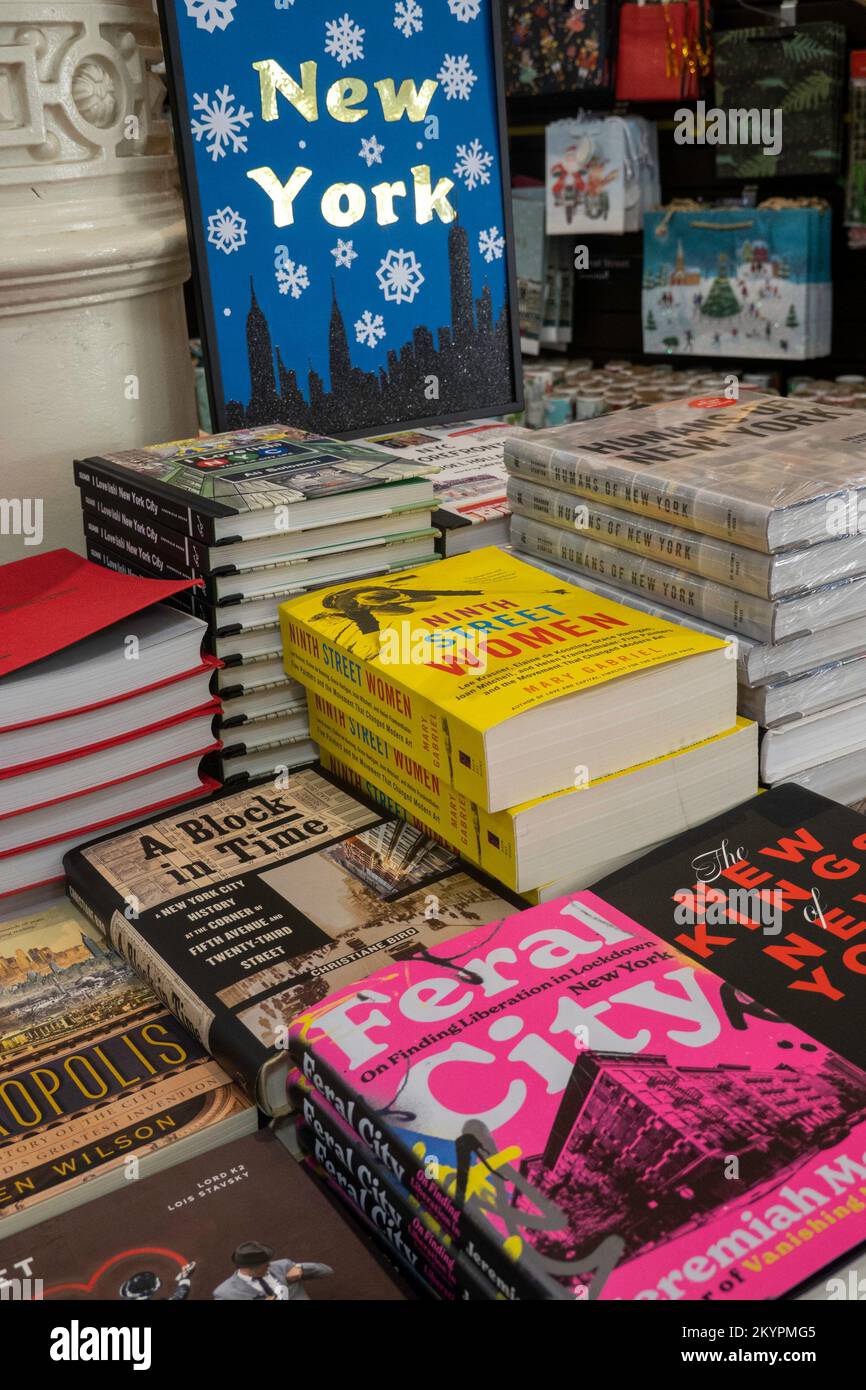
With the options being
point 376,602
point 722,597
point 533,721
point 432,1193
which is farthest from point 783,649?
point 432,1193

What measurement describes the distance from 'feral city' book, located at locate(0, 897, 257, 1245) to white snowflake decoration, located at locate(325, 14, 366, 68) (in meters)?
1.22

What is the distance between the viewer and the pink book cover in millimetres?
652

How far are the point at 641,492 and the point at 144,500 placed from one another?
1.66 ft

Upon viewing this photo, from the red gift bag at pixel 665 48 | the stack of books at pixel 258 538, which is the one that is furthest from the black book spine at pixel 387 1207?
the red gift bag at pixel 665 48

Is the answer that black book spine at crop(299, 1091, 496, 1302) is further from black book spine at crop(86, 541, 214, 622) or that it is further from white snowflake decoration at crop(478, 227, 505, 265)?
A: white snowflake decoration at crop(478, 227, 505, 265)

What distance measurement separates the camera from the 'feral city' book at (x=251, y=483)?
1.20 metres

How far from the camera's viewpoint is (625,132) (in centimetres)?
360

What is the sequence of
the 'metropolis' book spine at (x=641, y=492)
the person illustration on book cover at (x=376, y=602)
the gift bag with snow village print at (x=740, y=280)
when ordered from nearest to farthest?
the 'metropolis' book spine at (x=641, y=492) → the person illustration on book cover at (x=376, y=602) → the gift bag with snow village print at (x=740, y=280)

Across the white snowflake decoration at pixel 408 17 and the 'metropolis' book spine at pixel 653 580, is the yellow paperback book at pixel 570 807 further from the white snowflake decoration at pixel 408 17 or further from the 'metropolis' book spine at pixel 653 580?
the white snowflake decoration at pixel 408 17

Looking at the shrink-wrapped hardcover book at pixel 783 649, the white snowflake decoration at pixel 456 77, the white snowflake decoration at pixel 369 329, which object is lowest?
the shrink-wrapped hardcover book at pixel 783 649

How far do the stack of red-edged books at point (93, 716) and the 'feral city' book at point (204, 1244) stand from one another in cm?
41
